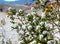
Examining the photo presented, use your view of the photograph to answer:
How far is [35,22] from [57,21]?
0.18 m

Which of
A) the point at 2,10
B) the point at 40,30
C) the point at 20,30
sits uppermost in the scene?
the point at 40,30

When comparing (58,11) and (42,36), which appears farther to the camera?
(58,11)

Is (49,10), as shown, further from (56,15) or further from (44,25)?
(44,25)

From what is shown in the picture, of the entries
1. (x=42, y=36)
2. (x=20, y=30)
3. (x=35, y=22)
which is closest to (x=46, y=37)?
(x=42, y=36)

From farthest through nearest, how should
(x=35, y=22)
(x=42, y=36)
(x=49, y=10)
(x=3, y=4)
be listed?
(x=3, y=4), (x=49, y=10), (x=35, y=22), (x=42, y=36)

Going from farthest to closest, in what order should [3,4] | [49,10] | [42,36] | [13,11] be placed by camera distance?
[3,4] < [49,10] < [13,11] < [42,36]

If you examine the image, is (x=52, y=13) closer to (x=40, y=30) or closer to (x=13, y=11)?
(x=13, y=11)

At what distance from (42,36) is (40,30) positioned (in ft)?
0.23

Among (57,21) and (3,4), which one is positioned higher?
(57,21)

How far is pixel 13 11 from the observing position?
1.85 meters

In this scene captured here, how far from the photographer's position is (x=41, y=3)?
1.86m

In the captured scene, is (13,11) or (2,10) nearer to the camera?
(13,11)

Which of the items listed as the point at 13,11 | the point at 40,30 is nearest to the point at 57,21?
the point at 40,30

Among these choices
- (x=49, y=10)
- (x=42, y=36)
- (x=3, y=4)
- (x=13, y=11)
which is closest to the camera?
(x=42, y=36)
